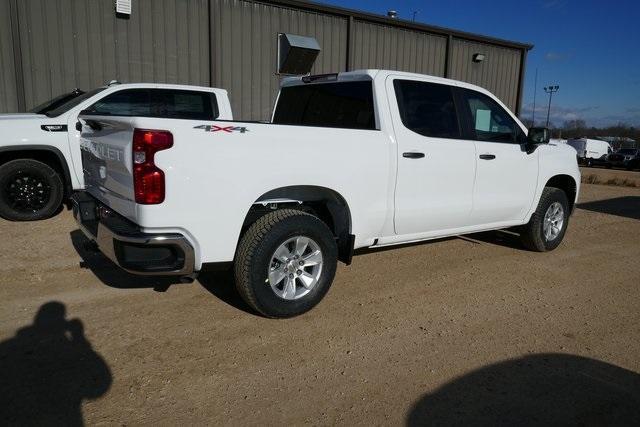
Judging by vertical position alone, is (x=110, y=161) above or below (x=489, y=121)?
below

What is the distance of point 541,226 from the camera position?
614 centimetres

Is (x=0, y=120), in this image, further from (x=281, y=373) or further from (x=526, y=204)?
(x=526, y=204)

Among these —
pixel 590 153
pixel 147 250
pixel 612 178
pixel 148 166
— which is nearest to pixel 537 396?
pixel 147 250

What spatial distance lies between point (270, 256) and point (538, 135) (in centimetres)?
350

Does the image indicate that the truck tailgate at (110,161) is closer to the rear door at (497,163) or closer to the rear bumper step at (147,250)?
the rear bumper step at (147,250)

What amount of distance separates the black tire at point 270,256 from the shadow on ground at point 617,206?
322 inches

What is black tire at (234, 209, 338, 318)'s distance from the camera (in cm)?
363

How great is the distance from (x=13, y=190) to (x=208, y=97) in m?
2.84

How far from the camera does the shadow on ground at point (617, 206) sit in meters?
10.2

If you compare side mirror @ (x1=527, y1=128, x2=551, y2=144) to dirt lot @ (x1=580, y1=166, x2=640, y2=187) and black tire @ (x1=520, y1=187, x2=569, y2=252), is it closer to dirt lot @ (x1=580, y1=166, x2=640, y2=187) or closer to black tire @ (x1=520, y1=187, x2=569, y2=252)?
black tire @ (x1=520, y1=187, x2=569, y2=252)

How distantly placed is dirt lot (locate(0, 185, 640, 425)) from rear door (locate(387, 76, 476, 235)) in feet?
2.25

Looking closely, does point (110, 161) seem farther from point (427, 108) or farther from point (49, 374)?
point (427, 108)

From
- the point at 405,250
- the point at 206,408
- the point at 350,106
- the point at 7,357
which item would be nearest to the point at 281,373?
the point at 206,408

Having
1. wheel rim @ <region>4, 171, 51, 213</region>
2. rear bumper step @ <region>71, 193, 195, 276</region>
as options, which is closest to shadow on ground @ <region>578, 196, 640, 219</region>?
rear bumper step @ <region>71, 193, 195, 276</region>
